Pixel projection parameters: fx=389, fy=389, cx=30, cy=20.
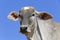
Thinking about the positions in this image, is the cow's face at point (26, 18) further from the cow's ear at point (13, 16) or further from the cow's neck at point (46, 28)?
the cow's neck at point (46, 28)

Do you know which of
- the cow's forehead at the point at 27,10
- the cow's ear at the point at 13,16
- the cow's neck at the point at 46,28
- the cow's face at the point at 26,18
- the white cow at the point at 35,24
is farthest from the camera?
the cow's neck at the point at 46,28

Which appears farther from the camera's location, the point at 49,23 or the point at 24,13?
the point at 49,23

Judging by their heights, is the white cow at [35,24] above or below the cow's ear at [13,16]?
below

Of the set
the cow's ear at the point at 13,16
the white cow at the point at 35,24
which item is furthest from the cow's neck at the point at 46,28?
the cow's ear at the point at 13,16

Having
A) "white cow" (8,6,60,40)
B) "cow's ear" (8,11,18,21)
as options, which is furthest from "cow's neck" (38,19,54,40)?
"cow's ear" (8,11,18,21)

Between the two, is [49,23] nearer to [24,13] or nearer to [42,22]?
[42,22]

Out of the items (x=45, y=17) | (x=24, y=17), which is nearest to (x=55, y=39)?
(x=45, y=17)

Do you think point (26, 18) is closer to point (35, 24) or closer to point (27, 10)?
point (27, 10)

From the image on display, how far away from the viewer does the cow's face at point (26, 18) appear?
13.5 meters

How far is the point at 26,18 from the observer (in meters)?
13.9

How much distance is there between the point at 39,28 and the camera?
1520cm

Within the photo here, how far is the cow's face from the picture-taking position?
533 inches

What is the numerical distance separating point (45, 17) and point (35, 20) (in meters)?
0.54

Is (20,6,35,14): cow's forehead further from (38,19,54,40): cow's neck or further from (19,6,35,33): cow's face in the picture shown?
(38,19,54,40): cow's neck
